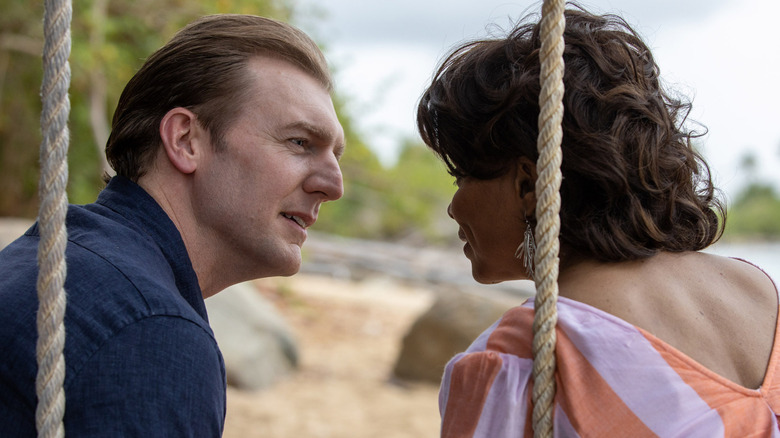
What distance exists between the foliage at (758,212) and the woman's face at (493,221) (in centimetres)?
2221

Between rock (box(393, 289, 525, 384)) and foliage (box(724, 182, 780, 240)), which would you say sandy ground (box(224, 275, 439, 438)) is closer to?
rock (box(393, 289, 525, 384))

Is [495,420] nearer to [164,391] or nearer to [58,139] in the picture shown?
[164,391]

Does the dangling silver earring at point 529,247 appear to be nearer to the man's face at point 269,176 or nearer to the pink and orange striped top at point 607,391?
the pink and orange striped top at point 607,391

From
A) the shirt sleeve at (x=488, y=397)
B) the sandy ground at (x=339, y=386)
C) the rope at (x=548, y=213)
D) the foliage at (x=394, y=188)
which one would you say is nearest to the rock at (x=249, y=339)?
the sandy ground at (x=339, y=386)

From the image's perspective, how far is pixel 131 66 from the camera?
7074 mm

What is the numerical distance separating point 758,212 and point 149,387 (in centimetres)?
2973

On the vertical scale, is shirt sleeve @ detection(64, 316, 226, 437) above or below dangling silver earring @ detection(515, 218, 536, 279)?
below

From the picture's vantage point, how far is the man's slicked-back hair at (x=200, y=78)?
1682 millimetres

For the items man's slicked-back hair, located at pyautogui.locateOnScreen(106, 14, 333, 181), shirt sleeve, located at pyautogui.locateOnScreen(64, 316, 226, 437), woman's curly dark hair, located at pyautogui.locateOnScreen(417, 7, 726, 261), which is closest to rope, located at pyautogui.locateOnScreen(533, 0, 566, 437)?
woman's curly dark hair, located at pyautogui.locateOnScreen(417, 7, 726, 261)

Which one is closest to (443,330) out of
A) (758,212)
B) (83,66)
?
(83,66)

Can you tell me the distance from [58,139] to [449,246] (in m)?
17.4

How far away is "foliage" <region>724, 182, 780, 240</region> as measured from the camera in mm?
23625

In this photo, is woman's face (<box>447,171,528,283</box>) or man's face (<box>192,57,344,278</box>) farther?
man's face (<box>192,57,344,278</box>)

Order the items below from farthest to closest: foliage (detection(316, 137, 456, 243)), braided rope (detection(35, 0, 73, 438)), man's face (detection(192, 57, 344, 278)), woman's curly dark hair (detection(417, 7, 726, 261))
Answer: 1. foliage (detection(316, 137, 456, 243))
2. man's face (detection(192, 57, 344, 278))
3. woman's curly dark hair (detection(417, 7, 726, 261))
4. braided rope (detection(35, 0, 73, 438))
